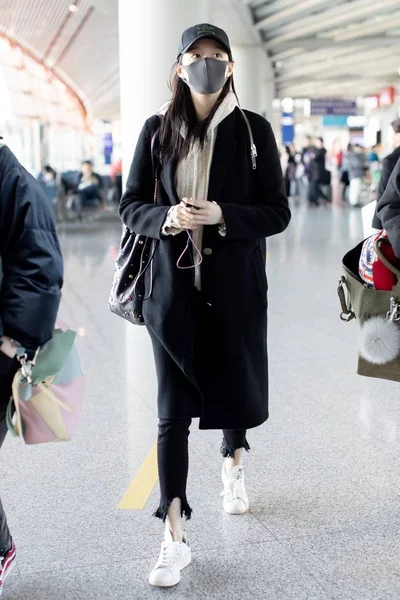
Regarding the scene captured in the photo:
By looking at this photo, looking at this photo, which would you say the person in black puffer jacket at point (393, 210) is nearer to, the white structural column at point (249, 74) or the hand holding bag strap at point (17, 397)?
the hand holding bag strap at point (17, 397)

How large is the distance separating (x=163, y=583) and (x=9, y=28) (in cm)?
2710

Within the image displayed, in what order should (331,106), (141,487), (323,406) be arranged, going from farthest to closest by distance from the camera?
(331,106)
(323,406)
(141,487)

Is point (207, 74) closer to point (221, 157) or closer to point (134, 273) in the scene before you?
Result: point (221, 157)

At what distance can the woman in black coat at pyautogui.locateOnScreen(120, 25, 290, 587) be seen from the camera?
268 cm

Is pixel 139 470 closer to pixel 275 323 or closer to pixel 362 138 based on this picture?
pixel 275 323

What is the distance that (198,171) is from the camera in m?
2.74

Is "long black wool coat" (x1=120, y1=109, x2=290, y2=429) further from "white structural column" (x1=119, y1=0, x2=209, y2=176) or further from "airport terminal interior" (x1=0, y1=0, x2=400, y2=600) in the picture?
"white structural column" (x1=119, y1=0, x2=209, y2=176)

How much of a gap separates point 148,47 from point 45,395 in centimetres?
604

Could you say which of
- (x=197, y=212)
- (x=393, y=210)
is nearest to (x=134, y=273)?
(x=197, y=212)

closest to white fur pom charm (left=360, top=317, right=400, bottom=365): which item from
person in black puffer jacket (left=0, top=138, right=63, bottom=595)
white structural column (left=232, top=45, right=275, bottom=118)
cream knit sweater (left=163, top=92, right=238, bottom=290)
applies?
cream knit sweater (left=163, top=92, right=238, bottom=290)

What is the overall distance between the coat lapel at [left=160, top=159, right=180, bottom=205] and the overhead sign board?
1574 inches

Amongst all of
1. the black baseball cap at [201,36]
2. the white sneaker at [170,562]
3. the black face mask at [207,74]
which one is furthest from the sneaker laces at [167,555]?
the black baseball cap at [201,36]

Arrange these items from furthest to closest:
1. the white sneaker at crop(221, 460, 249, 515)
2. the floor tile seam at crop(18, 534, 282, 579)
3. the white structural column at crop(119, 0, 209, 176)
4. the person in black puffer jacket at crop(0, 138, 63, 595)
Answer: the white structural column at crop(119, 0, 209, 176), the white sneaker at crop(221, 460, 249, 515), the floor tile seam at crop(18, 534, 282, 579), the person in black puffer jacket at crop(0, 138, 63, 595)

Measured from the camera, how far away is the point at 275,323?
6.89 m
